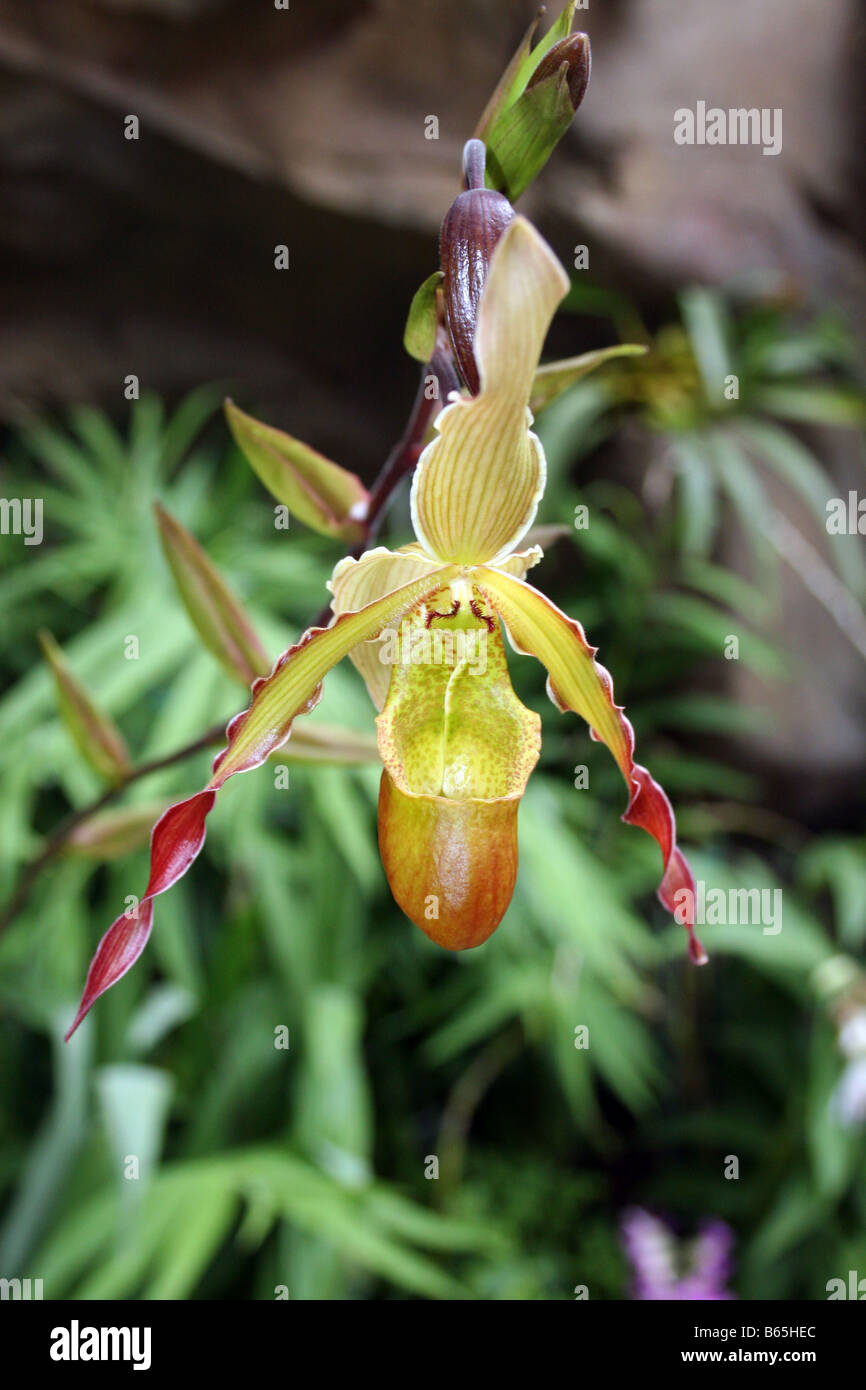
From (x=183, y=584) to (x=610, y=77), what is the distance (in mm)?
1201

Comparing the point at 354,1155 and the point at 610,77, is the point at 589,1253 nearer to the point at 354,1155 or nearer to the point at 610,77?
the point at 354,1155

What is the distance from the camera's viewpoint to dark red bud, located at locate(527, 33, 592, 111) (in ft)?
1.04

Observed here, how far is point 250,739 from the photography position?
34cm

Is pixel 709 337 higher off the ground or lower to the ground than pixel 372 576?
higher

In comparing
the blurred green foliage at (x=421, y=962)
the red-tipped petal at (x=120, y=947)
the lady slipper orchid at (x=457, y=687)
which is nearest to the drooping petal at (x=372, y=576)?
the lady slipper orchid at (x=457, y=687)

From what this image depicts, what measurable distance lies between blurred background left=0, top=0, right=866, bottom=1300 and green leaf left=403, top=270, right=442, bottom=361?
67 cm

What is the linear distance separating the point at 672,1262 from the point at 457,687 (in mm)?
1041

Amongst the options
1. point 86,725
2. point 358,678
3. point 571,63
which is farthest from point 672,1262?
point 571,63

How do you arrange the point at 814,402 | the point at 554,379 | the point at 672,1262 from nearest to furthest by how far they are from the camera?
1. the point at 554,379
2. the point at 672,1262
3. the point at 814,402

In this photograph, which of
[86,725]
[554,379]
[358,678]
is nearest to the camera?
[554,379]
